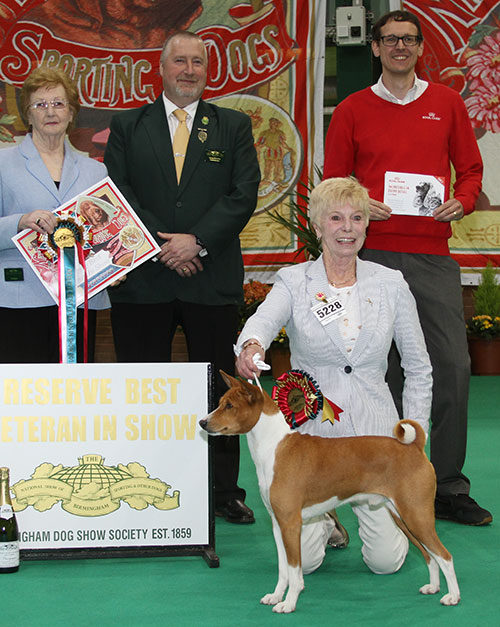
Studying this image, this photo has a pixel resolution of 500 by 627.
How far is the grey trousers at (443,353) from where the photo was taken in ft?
13.5

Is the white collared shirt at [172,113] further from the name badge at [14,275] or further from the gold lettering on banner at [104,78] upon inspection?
the gold lettering on banner at [104,78]

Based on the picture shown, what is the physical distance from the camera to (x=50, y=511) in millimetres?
3373

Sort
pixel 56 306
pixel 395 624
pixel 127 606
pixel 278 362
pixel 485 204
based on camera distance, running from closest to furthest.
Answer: pixel 395 624
pixel 127 606
pixel 56 306
pixel 278 362
pixel 485 204

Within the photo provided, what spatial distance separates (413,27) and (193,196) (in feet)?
4.39

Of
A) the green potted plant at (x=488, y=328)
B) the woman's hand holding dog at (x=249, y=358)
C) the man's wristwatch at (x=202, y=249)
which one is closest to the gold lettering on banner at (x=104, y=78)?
the green potted plant at (x=488, y=328)

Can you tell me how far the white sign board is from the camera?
11.1 ft

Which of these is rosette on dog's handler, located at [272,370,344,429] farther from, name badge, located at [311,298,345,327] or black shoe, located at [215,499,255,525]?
black shoe, located at [215,499,255,525]

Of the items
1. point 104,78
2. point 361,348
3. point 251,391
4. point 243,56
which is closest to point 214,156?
point 361,348

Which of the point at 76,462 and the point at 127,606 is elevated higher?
the point at 76,462

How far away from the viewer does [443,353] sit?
412 cm

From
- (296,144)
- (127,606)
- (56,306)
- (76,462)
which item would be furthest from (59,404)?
(296,144)

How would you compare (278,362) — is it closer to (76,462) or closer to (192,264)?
(192,264)

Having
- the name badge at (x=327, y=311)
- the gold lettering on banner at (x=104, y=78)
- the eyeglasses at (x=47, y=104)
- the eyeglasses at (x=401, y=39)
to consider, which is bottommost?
the name badge at (x=327, y=311)

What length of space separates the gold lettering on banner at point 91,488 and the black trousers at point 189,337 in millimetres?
734
